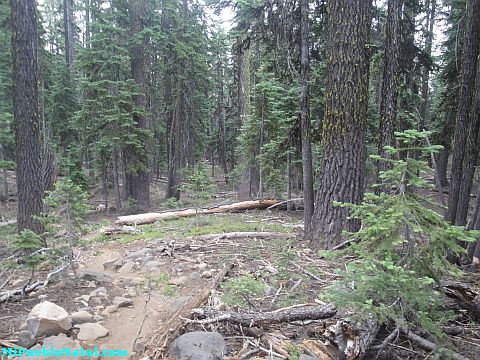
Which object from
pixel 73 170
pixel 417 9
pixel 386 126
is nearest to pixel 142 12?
pixel 73 170

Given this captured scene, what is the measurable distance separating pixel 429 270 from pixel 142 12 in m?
15.9

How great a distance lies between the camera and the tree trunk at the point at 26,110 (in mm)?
7246

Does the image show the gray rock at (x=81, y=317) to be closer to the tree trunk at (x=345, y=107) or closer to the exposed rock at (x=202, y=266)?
the exposed rock at (x=202, y=266)

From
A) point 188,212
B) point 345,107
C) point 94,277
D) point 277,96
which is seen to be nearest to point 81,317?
point 94,277

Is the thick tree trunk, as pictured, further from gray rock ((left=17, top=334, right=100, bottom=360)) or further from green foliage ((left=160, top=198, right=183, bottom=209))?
gray rock ((left=17, top=334, right=100, bottom=360))

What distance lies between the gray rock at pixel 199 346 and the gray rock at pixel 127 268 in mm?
3474

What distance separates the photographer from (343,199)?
650 centimetres

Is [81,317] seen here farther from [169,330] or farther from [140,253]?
[140,253]

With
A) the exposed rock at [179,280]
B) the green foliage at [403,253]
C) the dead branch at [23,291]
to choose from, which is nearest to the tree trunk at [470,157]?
the green foliage at [403,253]

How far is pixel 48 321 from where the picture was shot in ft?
12.7

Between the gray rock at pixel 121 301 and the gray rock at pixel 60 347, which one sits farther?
the gray rock at pixel 121 301

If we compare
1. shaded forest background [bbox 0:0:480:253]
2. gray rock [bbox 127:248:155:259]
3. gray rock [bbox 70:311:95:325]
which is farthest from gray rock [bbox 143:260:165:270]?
shaded forest background [bbox 0:0:480:253]

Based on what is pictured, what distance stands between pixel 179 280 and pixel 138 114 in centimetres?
1058

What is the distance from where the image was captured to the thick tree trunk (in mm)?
14984
